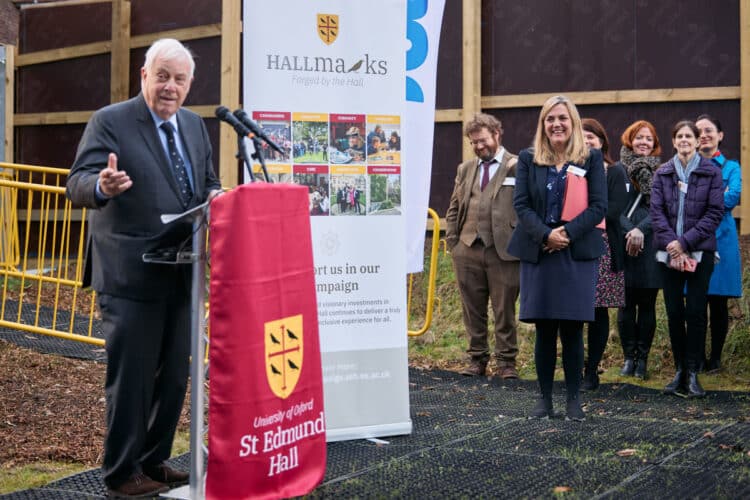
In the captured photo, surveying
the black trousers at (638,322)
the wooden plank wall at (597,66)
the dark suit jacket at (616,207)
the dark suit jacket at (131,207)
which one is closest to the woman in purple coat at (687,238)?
the dark suit jacket at (616,207)

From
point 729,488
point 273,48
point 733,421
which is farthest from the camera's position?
point 733,421

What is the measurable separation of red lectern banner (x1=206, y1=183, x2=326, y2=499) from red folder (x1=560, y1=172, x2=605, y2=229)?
2402 millimetres

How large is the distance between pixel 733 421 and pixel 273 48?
312 centimetres

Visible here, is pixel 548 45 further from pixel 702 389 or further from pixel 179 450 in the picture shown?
pixel 179 450

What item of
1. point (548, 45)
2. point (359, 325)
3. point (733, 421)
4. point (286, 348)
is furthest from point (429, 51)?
point (548, 45)

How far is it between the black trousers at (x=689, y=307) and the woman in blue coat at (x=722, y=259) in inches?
16.5

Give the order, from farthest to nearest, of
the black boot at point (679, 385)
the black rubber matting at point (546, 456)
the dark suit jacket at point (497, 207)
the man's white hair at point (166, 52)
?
the dark suit jacket at point (497, 207), the black boot at point (679, 385), the black rubber matting at point (546, 456), the man's white hair at point (166, 52)

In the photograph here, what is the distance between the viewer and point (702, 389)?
657 centimetres

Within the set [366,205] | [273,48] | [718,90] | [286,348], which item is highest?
[718,90]

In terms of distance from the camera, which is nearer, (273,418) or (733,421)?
(273,418)

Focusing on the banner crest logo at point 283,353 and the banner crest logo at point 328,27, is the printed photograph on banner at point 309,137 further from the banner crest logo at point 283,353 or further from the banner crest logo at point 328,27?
the banner crest logo at point 283,353

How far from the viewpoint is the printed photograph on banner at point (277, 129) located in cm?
489

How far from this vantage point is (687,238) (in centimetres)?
651

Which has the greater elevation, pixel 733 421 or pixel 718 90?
pixel 718 90
